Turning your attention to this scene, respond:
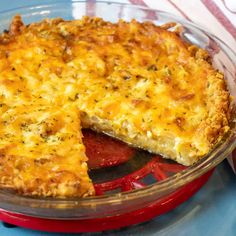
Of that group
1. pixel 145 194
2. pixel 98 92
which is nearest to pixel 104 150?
pixel 98 92

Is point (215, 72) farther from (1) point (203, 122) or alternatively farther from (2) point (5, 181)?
(2) point (5, 181)

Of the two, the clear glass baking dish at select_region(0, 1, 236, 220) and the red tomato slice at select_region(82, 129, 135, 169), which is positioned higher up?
the clear glass baking dish at select_region(0, 1, 236, 220)

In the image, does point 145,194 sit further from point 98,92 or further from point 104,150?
point 98,92

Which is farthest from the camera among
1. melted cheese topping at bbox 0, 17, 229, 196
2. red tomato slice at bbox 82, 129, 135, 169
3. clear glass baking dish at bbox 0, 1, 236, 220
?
red tomato slice at bbox 82, 129, 135, 169

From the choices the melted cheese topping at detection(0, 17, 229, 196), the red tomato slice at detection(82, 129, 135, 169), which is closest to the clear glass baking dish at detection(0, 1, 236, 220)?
the melted cheese topping at detection(0, 17, 229, 196)

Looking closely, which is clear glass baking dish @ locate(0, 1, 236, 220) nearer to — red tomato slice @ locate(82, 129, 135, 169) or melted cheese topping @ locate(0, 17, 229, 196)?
melted cheese topping @ locate(0, 17, 229, 196)

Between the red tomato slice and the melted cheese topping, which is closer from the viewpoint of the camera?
the melted cheese topping

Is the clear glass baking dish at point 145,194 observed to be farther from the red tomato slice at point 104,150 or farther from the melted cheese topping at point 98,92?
the red tomato slice at point 104,150

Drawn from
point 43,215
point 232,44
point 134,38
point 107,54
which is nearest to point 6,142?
point 43,215
